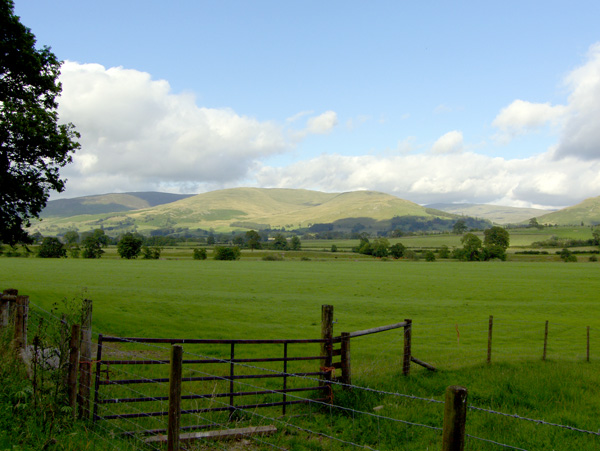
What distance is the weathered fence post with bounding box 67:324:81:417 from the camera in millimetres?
7367

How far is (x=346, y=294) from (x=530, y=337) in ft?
80.8

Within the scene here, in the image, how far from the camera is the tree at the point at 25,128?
20234mm

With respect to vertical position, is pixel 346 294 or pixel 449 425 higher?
pixel 449 425

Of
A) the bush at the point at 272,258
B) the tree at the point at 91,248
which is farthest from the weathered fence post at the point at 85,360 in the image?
the tree at the point at 91,248

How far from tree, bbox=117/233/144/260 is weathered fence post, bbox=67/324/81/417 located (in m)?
128

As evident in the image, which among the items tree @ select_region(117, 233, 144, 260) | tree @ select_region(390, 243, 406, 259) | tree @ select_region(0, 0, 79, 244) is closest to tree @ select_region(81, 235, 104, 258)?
tree @ select_region(117, 233, 144, 260)

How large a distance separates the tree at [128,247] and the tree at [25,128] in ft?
358

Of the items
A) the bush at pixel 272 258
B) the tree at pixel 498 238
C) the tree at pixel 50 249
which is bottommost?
the bush at pixel 272 258

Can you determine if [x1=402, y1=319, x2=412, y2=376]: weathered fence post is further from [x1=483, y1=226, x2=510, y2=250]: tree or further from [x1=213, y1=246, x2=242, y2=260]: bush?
[x1=483, y1=226, x2=510, y2=250]: tree

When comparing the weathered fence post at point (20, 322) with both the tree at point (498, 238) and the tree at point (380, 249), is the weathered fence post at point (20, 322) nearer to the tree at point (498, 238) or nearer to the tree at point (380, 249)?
the tree at point (380, 249)

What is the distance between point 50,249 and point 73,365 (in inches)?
5393

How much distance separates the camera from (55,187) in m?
23.3

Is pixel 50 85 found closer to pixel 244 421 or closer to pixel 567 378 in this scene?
pixel 244 421

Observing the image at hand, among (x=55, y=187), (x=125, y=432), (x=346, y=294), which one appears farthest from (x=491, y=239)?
(x=125, y=432)
